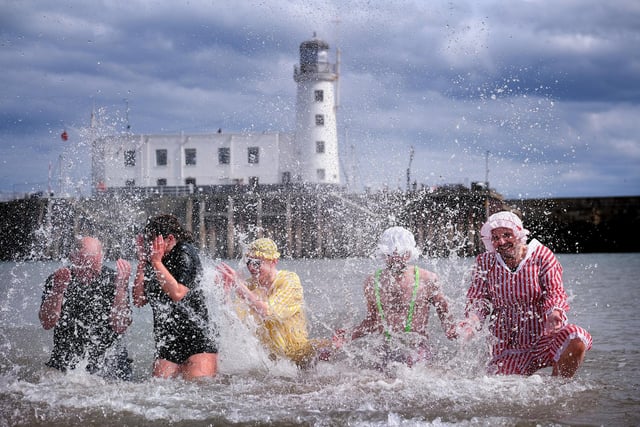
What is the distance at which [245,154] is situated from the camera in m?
41.3

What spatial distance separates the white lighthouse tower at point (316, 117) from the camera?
41.2m

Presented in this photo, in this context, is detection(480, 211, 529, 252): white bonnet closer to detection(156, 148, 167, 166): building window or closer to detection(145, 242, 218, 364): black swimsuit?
detection(145, 242, 218, 364): black swimsuit

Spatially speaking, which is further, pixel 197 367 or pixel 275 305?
pixel 275 305

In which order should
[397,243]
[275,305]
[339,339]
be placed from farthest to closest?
[275,305] < [339,339] < [397,243]

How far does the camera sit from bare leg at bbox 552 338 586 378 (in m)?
4.50

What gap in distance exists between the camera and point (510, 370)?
4902 millimetres

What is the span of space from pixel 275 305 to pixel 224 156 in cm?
3697

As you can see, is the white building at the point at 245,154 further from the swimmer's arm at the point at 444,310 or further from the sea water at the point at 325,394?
the swimmer's arm at the point at 444,310

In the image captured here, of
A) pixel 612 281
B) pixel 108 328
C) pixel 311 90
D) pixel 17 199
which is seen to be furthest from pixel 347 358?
pixel 311 90

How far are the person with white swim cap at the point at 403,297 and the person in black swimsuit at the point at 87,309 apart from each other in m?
1.99

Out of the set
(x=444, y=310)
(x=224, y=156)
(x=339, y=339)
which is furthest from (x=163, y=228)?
(x=224, y=156)

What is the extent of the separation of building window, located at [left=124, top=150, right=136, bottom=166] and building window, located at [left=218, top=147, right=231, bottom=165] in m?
5.61

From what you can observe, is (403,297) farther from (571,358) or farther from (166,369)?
(166,369)

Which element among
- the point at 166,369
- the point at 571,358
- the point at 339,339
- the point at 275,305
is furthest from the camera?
the point at 275,305
